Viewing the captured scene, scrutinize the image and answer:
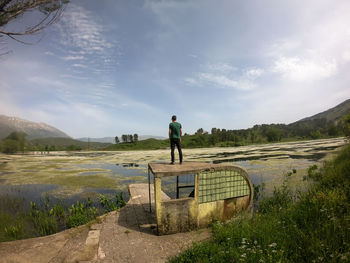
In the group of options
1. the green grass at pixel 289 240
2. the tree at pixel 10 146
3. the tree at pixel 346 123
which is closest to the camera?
the green grass at pixel 289 240

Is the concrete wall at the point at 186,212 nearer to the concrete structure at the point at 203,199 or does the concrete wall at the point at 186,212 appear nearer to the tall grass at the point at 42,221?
the concrete structure at the point at 203,199

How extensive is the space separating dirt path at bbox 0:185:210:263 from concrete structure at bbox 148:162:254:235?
1.45ft

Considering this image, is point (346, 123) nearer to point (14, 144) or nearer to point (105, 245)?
point (105, 245)

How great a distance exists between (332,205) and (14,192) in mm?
21181

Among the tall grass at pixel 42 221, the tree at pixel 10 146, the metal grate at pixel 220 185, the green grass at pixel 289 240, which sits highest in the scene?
the tree at pixel 10 146

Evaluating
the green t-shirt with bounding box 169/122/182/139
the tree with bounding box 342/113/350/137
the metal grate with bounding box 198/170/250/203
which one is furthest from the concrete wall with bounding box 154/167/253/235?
the tree with bounding box 342/113/350/137

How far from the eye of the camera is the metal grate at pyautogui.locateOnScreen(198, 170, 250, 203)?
618cm

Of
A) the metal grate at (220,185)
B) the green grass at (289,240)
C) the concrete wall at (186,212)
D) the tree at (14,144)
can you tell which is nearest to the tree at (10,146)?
the tree at (14,144)

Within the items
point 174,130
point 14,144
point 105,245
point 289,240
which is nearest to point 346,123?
point 289,240

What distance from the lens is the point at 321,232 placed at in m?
4.37

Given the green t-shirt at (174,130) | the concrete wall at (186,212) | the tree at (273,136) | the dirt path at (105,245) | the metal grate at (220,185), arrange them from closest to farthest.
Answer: the dirt path at (105,245), the concrete wall at (186,212), the metal grate at (220,185), the green t-shirt at (174,130), the tree at (273,136)

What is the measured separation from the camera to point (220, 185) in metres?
6.50

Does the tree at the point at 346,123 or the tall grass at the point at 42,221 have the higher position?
the tree at the point at 346,123

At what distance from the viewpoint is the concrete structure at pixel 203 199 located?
5.70 m
